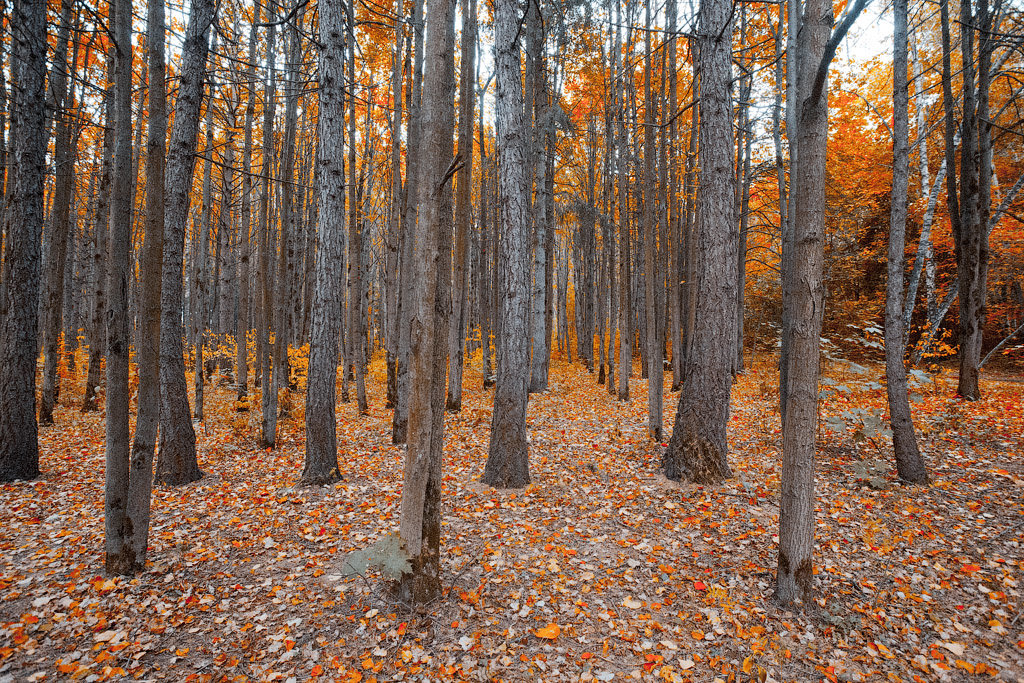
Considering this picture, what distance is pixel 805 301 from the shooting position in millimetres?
3107

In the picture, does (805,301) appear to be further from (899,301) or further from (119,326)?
(119,326)

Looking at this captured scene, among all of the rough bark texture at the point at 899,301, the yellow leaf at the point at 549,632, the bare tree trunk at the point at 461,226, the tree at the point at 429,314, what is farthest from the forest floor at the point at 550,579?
the bare tree trunk at the point at 461,226

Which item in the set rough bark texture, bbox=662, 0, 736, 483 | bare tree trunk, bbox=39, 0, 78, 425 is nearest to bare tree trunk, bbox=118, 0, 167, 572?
rough bark texture, bbox=662, 0, 736, 483

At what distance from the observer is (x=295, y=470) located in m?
6.41

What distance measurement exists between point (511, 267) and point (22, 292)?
6.63m

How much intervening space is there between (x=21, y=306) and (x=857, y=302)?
903 inches

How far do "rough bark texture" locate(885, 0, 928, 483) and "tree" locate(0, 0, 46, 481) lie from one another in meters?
10.7

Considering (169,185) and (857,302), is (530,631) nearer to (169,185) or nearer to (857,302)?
(169,185)

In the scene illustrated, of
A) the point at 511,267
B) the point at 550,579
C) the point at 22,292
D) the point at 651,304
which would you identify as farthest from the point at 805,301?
the point at 22,292

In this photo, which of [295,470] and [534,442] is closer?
[295,470]

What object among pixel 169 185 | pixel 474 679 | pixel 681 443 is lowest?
pixel 474 679

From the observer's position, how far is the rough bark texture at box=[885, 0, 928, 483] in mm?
5047

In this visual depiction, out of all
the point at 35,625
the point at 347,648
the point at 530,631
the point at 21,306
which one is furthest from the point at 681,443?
the point at 21,306

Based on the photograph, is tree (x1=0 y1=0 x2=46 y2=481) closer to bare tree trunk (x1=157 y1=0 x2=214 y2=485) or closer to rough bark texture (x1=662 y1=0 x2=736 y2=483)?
bare tree trunk (x1=157 y1=0 x2=214 y2=485)
